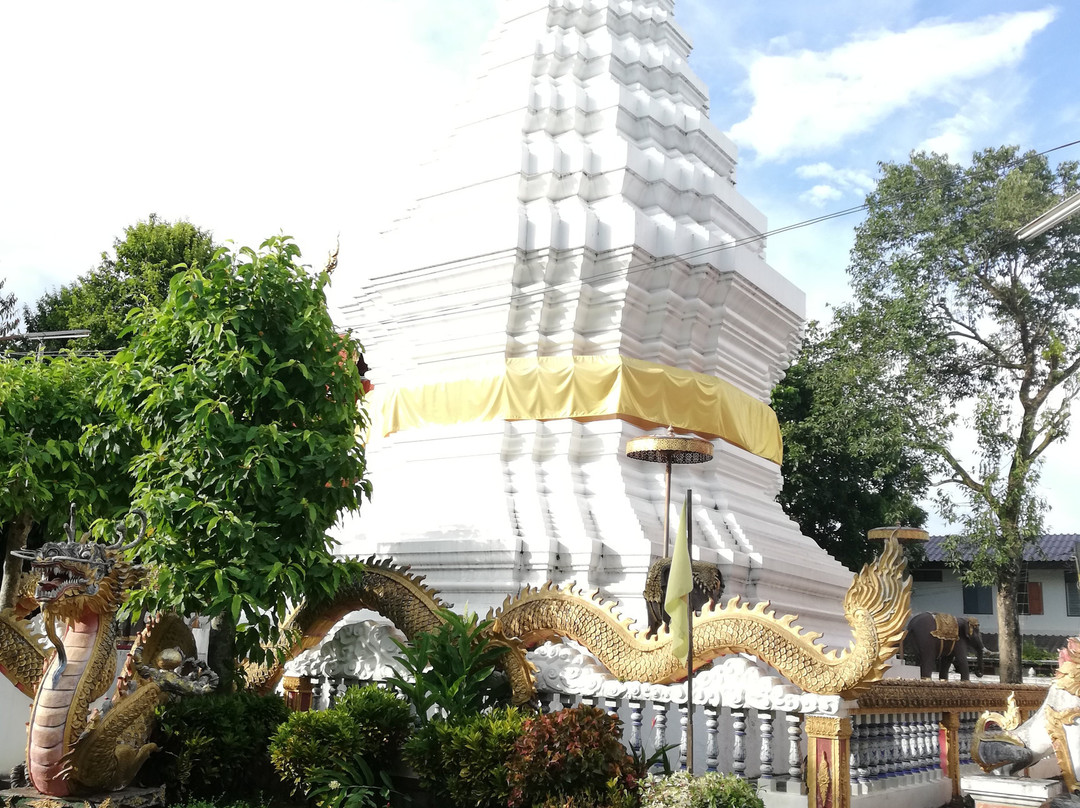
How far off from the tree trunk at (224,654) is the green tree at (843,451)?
1531cm

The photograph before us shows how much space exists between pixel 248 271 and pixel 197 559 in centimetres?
254

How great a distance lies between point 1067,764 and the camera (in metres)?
6.67

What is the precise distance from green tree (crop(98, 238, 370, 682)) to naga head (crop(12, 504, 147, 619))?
2.08 ft

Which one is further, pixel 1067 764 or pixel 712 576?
pixel 712 576

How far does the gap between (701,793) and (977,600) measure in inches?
1274

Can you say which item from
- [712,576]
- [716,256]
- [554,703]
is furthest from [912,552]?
[554,703]

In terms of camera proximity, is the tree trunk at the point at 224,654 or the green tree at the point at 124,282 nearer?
the tree trunk at the point at 224,654

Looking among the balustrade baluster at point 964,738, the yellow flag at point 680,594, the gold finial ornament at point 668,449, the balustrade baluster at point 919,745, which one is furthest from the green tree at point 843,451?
the yellow flag at point 680,594

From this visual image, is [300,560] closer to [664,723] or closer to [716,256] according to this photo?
[664,723]

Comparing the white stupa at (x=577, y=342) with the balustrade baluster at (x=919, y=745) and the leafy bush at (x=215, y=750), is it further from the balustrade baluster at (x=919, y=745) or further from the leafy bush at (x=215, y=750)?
the leafy bush at (x=215, y=750)

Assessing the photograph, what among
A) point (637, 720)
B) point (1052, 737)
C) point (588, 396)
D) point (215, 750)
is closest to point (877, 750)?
point (1052, 737)

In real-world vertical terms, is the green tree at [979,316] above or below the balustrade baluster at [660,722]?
above

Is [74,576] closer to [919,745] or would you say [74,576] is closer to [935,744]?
[919,745]

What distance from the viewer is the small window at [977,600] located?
34656 mm
